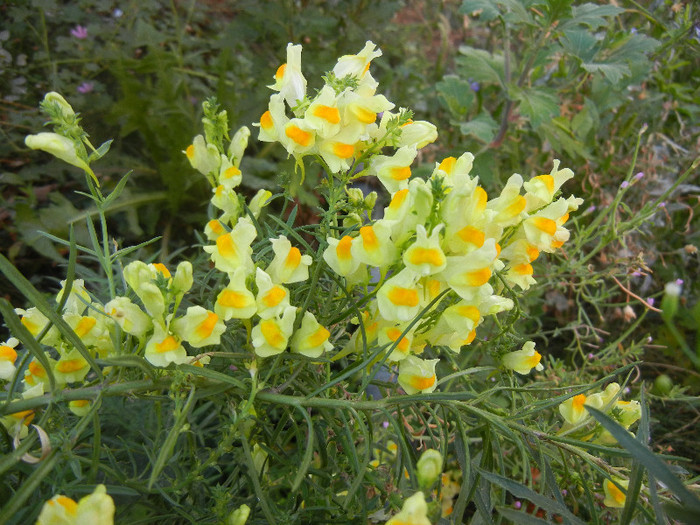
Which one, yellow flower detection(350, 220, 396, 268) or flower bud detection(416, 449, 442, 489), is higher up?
yellow flower detection(350, 220, 396, 268)

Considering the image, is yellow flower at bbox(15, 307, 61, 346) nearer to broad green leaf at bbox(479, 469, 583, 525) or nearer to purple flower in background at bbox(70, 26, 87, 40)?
broad green leaf at bbox(479, 469, 583, 525)

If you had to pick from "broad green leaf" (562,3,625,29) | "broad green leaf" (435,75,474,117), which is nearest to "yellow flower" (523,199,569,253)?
"broad green leaf" (562,3,625,29)

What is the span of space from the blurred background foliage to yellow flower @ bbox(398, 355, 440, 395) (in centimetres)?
74

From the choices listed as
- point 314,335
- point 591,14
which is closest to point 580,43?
point 591,14

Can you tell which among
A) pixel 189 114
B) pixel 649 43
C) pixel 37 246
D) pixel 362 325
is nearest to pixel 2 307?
pixel 362 325

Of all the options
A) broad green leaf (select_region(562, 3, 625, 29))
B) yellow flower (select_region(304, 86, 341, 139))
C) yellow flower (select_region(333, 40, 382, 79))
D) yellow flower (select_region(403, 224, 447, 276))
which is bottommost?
broad green leaf (select_region(562, 3, 625, 29))

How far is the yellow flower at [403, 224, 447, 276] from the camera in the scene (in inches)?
16.8

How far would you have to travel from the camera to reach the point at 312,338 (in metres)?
0.48

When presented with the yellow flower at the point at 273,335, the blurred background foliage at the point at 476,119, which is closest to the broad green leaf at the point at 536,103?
the blurred background foliage at the point at 476,119

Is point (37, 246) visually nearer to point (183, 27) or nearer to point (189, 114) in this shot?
point (189, 114)

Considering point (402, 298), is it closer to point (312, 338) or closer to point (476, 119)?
point (312, 338)

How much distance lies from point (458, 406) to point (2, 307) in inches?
15.3

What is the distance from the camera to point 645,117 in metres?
1.44

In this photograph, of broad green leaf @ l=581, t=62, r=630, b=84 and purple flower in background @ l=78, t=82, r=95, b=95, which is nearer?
broad green leaf @ l=581, t=62, r=630, b=84
